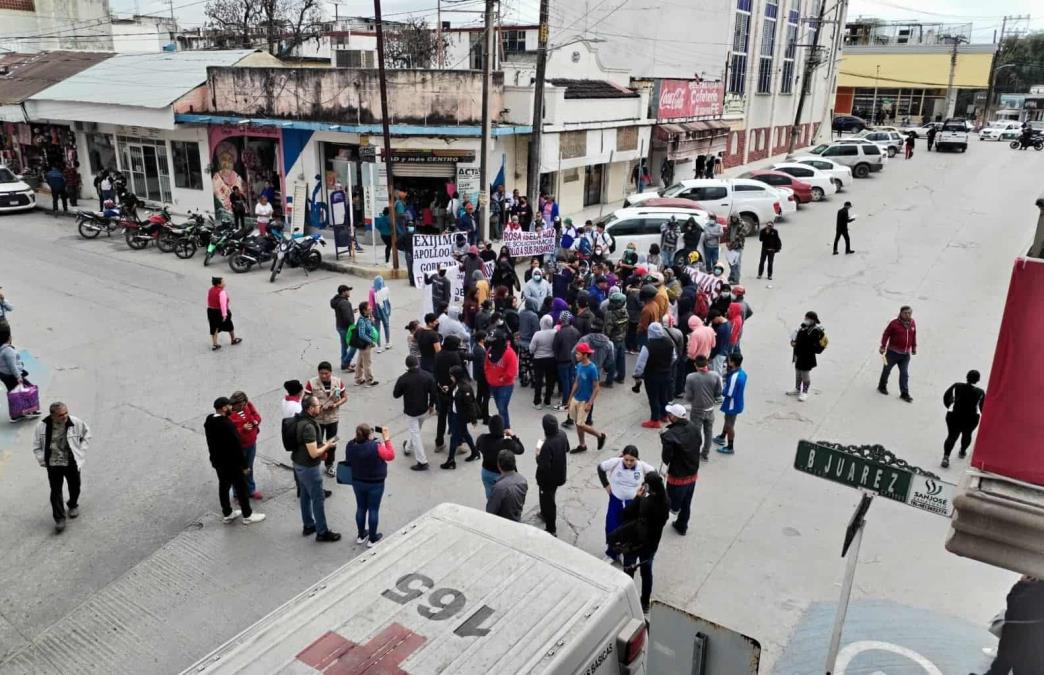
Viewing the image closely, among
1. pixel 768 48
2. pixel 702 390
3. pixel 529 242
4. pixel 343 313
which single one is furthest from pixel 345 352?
pixel 768 48

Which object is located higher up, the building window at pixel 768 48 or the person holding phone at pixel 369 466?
the building window at pixel 768 48

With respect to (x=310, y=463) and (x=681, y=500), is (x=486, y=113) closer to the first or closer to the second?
(x=310, y=463)

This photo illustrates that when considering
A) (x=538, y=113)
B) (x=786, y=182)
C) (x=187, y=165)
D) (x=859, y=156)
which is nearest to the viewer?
(x=538, y=113)

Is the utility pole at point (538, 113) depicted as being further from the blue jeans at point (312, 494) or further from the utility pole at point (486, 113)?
the blue jeans at point (312, 494)

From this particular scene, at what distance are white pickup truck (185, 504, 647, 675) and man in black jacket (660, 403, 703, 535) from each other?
9.43ft

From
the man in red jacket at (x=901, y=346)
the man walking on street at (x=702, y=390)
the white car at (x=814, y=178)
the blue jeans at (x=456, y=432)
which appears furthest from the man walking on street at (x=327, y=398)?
the white car at (x=814, y=178)

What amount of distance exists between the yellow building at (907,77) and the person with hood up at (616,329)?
235ft

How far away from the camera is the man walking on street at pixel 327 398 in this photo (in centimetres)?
885

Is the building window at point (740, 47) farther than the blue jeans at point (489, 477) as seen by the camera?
Yes

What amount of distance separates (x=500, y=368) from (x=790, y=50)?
43.7 meters

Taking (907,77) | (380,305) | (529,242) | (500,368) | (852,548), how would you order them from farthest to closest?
(907,77) → (529,242) → (380,305) → (500,368) → (852,548)

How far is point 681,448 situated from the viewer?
298 inches

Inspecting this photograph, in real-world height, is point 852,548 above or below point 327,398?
above

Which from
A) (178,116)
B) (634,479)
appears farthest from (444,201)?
(634,479)
